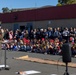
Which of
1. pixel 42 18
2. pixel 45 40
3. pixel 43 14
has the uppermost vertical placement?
pixel 43 14

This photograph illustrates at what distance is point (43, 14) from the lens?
34.6 metres

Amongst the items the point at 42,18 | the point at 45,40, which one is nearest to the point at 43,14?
the point at 42,18

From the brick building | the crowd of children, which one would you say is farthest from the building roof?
the crowd of children

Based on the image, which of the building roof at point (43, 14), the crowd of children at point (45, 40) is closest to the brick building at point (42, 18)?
the building roof at point (43, 14)

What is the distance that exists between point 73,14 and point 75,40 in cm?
756

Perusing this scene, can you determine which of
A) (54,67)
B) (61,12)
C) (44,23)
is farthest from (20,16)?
(54,67)

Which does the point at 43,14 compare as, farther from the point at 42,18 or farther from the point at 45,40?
the point at 45,40

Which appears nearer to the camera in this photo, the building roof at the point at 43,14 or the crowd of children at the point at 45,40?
the crowd of children at the point at 45,40

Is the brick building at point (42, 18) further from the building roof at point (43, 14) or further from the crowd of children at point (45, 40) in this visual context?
the crowd of children at point (45, 40)

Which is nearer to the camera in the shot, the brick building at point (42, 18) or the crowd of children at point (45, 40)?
the crowd of children at point (45, 40)

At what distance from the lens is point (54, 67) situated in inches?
588

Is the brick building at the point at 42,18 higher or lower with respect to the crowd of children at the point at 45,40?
higher

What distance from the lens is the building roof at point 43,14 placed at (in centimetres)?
3081

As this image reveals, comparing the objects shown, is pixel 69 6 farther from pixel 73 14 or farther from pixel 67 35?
pixel 67 35
